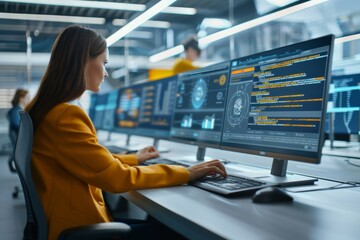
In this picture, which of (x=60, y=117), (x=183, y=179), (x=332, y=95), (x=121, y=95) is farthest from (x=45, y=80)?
(x=121, y=95)

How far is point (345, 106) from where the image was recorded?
2.40m

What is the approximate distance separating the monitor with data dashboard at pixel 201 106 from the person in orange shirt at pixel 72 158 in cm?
52

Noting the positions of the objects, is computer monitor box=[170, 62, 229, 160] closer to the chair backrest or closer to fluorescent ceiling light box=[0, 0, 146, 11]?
the chair backrest

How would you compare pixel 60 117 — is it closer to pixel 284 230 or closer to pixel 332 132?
pixel 284 230

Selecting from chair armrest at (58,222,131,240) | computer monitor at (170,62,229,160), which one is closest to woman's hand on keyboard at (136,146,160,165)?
computer monitor at (170,62,229,160)

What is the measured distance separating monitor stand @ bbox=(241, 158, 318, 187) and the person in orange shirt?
0.30 metres

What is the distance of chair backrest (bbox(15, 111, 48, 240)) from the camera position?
108 cm

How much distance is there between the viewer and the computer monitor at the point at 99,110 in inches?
159

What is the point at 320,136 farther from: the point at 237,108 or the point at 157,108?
the point at 157,108

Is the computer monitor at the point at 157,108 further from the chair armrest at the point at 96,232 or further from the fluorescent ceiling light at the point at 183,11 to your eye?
the fluorescent ceiling light at the point at 183,11

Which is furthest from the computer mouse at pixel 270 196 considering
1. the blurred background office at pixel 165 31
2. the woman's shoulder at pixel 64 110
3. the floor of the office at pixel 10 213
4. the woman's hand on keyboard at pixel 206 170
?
the floor of the office at pixel 10 213

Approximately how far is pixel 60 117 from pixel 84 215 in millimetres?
316

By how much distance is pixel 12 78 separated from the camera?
8219mm

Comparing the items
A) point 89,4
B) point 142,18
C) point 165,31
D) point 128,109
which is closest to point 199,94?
point 128,109
